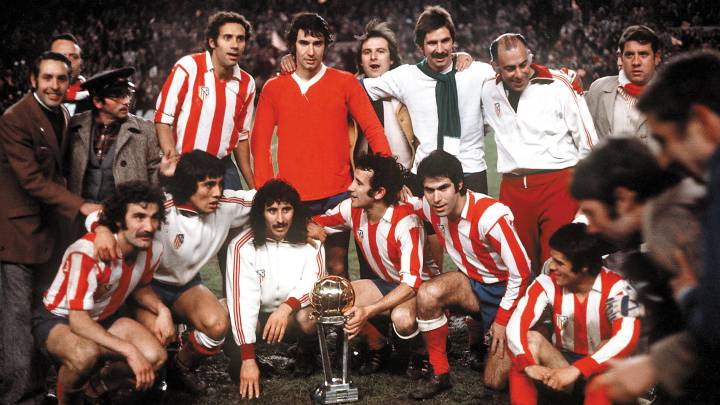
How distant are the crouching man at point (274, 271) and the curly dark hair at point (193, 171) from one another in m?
0.29

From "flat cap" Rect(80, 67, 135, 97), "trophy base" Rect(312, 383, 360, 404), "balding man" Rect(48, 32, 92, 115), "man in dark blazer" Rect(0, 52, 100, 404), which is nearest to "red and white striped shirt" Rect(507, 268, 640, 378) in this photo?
"trophy base" Rect(312, 383, 360, 404)

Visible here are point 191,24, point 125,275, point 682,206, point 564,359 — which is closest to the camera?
point 682,206

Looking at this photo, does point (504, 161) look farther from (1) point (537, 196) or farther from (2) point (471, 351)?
(2) point (471, 351)

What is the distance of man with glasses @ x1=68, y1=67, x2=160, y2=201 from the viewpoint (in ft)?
13.9

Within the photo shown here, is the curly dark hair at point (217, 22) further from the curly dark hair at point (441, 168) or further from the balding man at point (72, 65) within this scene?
the curly dark hair at point (441, 168)

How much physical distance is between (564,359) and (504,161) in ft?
5.00

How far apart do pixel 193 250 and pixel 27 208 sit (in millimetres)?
874

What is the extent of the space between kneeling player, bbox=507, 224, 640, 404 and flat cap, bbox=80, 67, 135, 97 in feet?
7.62

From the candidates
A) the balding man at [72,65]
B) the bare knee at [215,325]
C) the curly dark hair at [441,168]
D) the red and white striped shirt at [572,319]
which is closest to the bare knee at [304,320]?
the bare knee at [215,325]

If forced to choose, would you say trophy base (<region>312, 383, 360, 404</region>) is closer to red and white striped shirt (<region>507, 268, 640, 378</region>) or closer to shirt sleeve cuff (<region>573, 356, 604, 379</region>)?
red and white striped shirt (<region>507, 268, 640, 378</region>)

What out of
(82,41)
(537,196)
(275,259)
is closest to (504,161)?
(537,196)

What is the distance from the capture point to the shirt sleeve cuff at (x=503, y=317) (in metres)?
4.09

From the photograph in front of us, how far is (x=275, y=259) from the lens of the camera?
454 cm

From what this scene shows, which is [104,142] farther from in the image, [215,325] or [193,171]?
[215,325]
